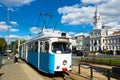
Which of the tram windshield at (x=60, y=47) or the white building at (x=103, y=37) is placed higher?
the white building at (x=103, y=37)

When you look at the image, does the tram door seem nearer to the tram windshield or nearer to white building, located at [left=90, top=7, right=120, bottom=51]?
the tram windshield

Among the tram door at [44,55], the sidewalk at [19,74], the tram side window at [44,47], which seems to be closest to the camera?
the sidewalk at [19,74]

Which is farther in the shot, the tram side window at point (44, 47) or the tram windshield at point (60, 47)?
the tram side window at point (44, 47)

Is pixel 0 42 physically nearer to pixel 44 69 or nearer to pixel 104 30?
pixel 104 30

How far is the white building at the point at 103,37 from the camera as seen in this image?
432 ft

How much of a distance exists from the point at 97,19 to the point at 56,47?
5797 inches

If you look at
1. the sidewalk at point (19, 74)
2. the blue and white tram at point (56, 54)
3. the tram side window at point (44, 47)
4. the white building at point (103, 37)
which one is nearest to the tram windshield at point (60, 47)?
the blue and white tram at point (56, 54)

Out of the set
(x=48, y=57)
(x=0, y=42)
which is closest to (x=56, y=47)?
(x=48, y=57)

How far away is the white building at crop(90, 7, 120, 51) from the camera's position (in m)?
132

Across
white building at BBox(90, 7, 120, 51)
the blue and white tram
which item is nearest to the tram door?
the blue and white tram

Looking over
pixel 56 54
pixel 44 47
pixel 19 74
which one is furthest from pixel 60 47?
pixel 19 74

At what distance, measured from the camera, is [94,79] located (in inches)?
629

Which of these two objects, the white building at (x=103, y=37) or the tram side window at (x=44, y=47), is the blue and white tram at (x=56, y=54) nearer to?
the tram side window at (x=44, y=47)

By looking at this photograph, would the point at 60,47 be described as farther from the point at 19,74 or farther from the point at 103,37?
the point at 103,37
